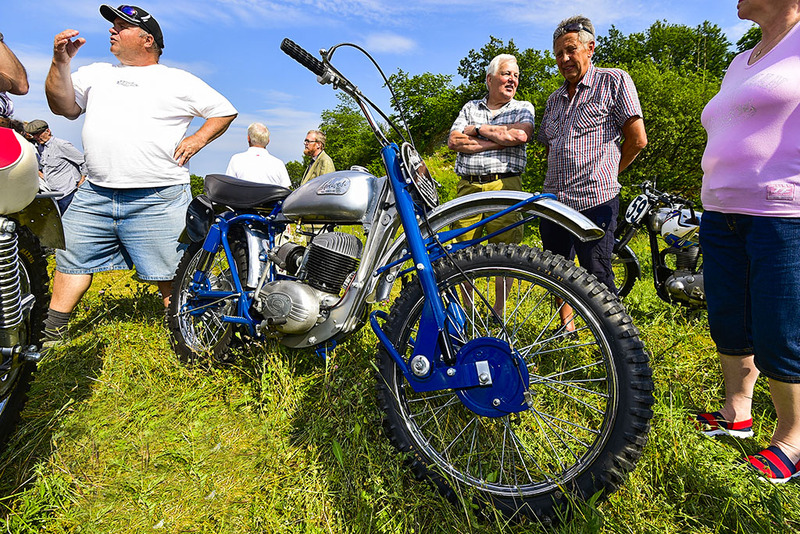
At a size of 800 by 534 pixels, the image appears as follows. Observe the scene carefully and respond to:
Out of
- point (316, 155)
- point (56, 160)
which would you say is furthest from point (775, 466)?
point (56, 160)

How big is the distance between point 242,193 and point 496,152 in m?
1.79

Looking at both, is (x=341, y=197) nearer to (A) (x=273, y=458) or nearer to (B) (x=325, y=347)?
(B) (x=325, y=347)

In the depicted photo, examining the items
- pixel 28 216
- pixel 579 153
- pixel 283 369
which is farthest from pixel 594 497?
pixel 28 216

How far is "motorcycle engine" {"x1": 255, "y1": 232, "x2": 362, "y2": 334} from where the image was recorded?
90.0 inches

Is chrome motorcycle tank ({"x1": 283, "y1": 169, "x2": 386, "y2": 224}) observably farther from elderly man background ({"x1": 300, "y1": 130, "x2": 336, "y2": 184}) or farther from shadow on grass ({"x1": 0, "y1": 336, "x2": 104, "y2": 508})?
elderly man background ({"x1": 300, "y1": 130, "x2": 336, "y2": 184})

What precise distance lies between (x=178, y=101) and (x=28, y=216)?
130 cm

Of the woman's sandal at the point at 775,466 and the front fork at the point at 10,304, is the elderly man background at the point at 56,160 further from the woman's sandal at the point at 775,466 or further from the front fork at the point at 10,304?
the woman's sandal at the point at 775,466

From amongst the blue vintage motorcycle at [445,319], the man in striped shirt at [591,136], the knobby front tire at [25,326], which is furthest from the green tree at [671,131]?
the knobby front tire at [25,326]

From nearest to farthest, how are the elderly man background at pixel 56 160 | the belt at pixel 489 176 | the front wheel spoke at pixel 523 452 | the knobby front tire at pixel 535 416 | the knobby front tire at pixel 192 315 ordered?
the knobby front tire at pixel 535 416
the front wheel spoke at pixel 523 452
the knobby front tire at pixel 192 315
the belt at pixel 489 176
the elderly man background at pixel 56 160

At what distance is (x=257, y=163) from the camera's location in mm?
5512

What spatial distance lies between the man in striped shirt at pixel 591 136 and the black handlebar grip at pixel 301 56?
1.66 metres

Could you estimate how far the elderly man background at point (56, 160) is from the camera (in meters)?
6.09

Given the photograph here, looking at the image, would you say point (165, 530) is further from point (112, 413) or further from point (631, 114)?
point (631, 114)

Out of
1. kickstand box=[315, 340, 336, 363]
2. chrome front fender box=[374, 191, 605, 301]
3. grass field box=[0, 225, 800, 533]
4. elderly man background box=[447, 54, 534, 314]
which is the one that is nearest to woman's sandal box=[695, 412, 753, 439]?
grass field box=[0, 225, 800, 533]
